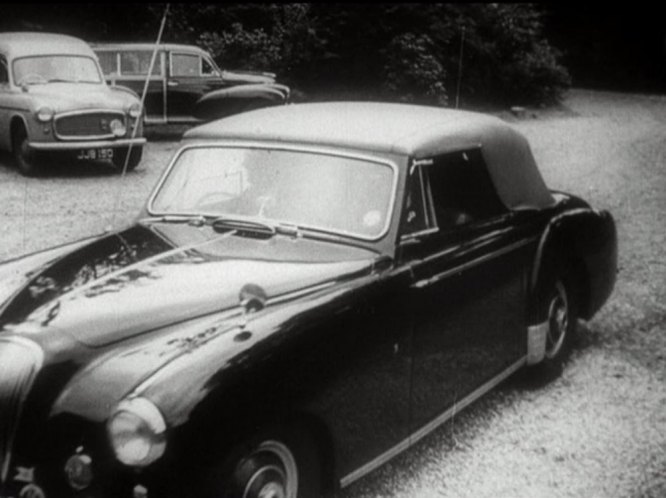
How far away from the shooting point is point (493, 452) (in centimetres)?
422

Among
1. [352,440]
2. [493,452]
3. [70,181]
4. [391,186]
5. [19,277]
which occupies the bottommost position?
[70,181]

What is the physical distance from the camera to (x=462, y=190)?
14.3 feet

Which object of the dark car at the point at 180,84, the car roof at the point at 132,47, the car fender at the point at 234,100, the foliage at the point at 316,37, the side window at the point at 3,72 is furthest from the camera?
the foliage at the point at 316,37

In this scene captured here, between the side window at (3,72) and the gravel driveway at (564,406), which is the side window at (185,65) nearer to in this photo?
the side window at (3,72)

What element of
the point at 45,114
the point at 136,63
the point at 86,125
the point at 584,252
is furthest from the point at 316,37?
the point at 584,252

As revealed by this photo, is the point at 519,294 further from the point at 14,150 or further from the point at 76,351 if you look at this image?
the point at 14,150

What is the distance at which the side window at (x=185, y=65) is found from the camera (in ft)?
48.7

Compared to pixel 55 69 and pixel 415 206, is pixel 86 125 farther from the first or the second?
pixel 415 206

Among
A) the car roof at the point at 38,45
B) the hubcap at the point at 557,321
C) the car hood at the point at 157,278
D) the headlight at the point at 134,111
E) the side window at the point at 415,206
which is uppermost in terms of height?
the side window at the point at 415,206

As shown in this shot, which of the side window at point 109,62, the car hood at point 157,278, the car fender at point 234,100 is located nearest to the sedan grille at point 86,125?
the car fender at point 234,100

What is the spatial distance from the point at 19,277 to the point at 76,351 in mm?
937

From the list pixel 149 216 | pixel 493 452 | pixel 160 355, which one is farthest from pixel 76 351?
pixel 493 452

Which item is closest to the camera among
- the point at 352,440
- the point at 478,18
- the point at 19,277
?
the point at 352,440

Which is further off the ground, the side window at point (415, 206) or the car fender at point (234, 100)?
the side window at point (415, 206)
